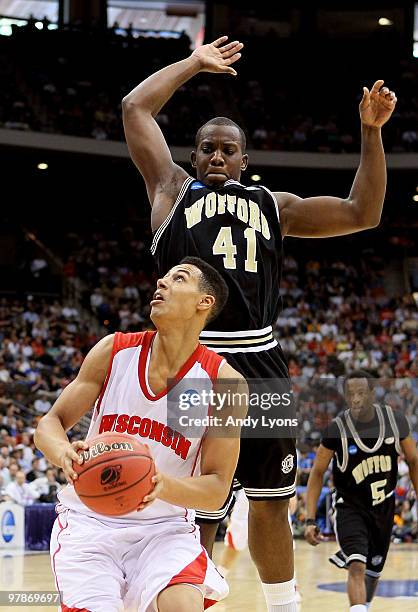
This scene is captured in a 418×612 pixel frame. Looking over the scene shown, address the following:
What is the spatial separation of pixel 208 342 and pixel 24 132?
62.1 ft

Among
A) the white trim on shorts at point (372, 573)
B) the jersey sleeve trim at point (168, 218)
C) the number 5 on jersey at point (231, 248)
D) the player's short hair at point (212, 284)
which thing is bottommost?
the white trim on shorts at point (372, 573)

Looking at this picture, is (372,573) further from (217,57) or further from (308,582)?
(308,582)

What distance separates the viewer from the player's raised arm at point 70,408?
3.53 meters

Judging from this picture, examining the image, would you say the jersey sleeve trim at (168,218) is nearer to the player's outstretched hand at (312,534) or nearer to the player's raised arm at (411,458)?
the player's outstretched hand at (312,534)

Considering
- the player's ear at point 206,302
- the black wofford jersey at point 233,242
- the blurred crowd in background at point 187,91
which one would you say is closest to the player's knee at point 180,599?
the player's ear at point 206,302

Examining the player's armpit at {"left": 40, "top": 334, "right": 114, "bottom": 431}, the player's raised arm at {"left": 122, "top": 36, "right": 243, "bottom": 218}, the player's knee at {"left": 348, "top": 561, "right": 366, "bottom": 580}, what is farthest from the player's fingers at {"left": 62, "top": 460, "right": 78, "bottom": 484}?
the player's knee at {"left": 348, "top": 561, "right": 366, "bottom": 580}

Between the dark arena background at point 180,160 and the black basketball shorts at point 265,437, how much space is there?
42.7ft

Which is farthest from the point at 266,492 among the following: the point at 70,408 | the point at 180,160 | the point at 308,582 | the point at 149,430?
the point at 180,160

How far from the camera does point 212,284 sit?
4.16m

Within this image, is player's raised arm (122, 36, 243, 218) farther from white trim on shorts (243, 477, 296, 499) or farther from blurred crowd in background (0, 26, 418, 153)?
blurred crowd in background (0, 26, 418, 153)

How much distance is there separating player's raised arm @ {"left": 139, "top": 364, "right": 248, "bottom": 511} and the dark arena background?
13.8 meters

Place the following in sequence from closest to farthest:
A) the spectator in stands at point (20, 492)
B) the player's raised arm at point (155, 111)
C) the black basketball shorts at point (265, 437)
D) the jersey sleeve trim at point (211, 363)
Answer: the jersey sleeve trim at point (211, 363) < the black basketball shorts at point (265, 437) < the player's raised arm at point (155, 111) < the spectator in stands at point (20, 492)

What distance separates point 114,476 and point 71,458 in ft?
0.58

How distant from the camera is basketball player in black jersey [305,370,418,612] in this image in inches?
274
